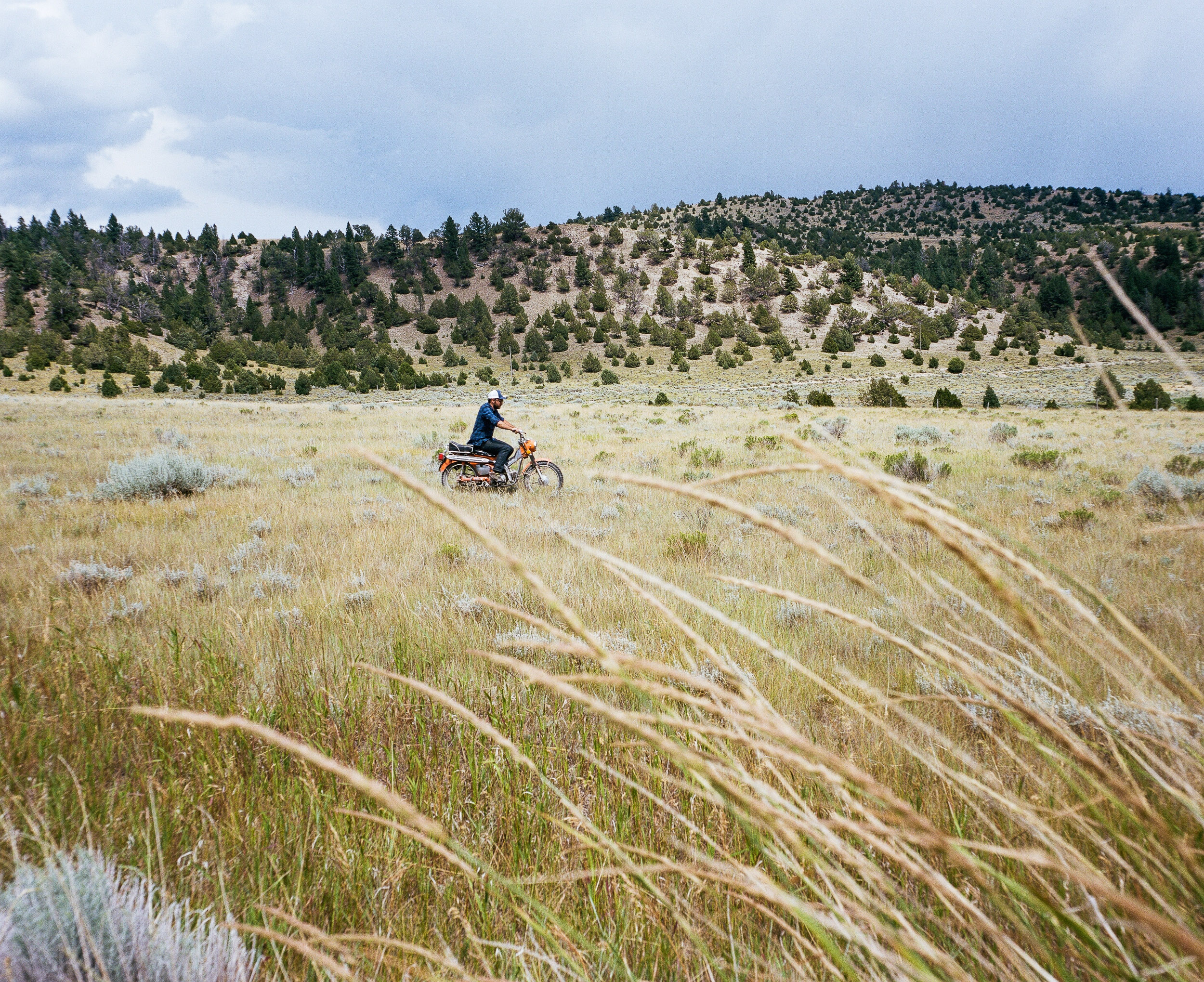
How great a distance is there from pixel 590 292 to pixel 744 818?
75.4 metres

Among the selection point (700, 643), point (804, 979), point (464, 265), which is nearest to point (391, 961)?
point (804, 979)

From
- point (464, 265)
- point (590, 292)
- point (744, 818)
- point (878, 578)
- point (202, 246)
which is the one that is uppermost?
point (202, 246)

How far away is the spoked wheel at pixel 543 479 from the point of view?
9.23 m

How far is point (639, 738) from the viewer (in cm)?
244

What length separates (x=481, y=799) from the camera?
6.53 ft

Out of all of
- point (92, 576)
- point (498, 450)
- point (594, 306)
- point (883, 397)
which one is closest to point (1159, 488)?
point (498, 450)

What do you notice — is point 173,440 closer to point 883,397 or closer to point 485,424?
point 485,424

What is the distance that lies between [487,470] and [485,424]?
0.79 metres

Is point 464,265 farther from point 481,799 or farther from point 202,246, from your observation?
point 481,799

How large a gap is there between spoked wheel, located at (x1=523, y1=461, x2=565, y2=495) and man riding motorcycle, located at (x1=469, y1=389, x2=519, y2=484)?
0.39 meters

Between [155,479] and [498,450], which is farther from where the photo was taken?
Result: [498,450]

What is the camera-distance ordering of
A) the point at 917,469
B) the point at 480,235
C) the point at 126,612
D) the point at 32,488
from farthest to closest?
the point at 480,235 < the point at 917,469 < the point at 32,488 < the point at 126,612

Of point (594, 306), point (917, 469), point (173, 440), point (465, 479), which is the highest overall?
point (594, 306)

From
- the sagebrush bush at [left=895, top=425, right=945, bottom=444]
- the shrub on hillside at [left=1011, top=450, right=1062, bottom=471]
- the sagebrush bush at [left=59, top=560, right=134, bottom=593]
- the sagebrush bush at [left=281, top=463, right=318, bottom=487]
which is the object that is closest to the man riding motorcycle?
the sagebrush bush at [left=281, top=463, right=318, bottom=487]
